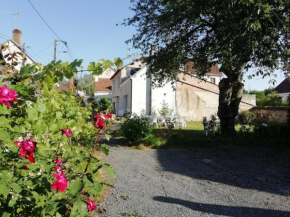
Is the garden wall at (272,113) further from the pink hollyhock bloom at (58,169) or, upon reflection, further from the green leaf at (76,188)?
the green leaf at (76,188)

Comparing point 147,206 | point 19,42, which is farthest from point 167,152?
point 19,42

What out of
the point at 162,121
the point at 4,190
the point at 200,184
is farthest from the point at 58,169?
the point at 162,121

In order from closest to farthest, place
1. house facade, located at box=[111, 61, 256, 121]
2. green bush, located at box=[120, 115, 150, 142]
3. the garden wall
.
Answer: green bush, located at box=[120, 115, 150, 142], the garden wall, house facade, located at box=[111, 61, 256, 121]

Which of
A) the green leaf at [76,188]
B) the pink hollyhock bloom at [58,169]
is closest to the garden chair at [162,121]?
the pink hollyhock bloom at [58,169]

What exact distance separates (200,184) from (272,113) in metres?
19.8

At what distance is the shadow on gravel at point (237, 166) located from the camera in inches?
249

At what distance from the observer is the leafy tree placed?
8.88m

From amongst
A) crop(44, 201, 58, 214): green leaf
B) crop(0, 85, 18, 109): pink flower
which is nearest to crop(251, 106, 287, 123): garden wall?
crop(44, 201, 58, 214): green leaf

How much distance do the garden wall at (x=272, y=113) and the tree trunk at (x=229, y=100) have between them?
33.8ft

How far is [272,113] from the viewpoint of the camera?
23406mm

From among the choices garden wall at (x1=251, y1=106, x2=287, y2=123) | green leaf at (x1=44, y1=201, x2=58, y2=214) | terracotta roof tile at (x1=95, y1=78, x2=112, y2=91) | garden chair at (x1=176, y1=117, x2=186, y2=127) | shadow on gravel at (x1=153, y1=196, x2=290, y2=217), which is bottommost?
shadow on gravel at (x1=153, y1=196, x2=290, y2=217)

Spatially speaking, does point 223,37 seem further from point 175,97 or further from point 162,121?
point 175,97

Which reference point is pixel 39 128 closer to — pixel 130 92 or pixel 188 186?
pixel 188 186

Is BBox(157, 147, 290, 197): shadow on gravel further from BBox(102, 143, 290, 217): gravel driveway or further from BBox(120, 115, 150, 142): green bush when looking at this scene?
BBox(120, 115, 150, 142): green bush
